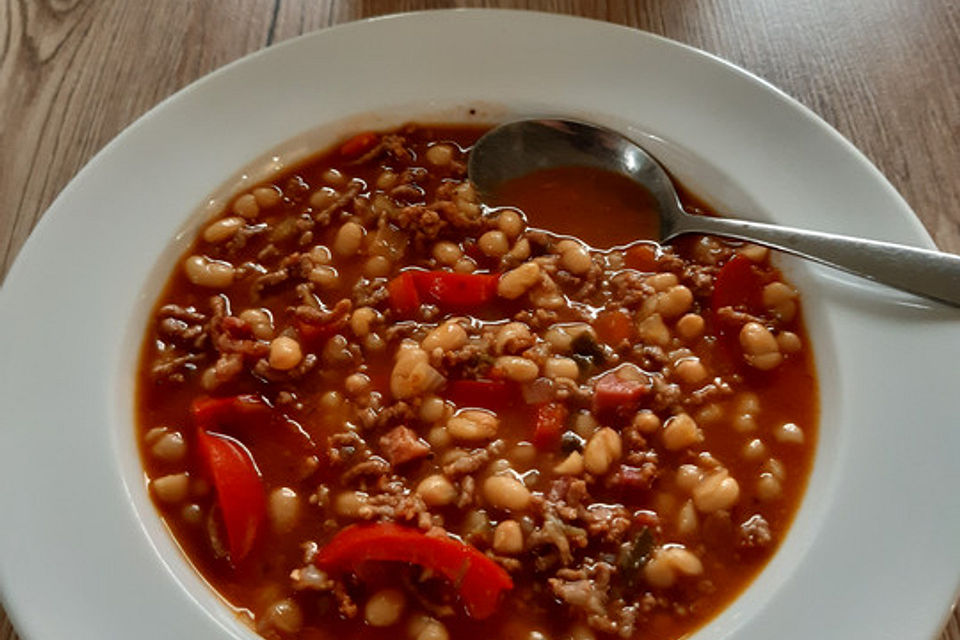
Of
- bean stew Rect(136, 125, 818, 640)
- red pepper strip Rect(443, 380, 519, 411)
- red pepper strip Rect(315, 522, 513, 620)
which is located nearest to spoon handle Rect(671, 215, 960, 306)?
bean stew Rect(136, 125, 818, 640)

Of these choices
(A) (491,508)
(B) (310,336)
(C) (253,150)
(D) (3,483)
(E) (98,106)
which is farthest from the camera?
(E) (98,106)

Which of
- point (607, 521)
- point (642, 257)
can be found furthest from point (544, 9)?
point (607, 521)

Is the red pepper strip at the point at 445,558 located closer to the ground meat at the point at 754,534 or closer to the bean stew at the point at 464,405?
the bean stew at the point at 464,405

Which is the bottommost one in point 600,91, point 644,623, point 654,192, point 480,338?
point 644,623

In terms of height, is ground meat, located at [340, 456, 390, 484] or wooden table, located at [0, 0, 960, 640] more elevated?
wooden table, located at [0, 0, 960, 640]

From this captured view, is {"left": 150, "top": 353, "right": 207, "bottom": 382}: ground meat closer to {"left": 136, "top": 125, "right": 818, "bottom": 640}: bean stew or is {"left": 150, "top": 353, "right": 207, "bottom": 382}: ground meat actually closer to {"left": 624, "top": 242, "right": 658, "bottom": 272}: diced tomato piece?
{"left": 136, "top": 125, "right": 818, "bottom": 640}: bean stew

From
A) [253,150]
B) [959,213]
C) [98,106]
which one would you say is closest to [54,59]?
[98,106]

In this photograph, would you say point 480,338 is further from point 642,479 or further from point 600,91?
point 600,91
